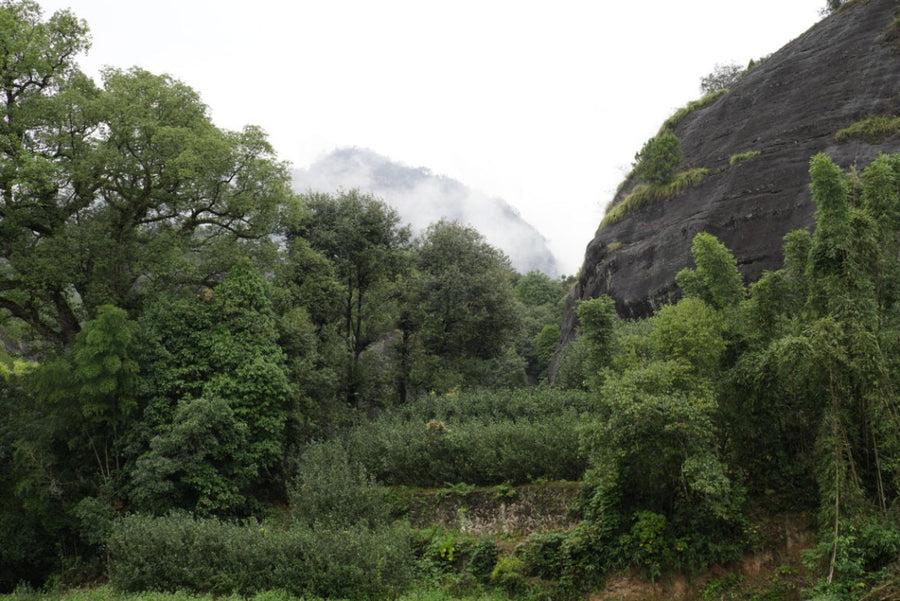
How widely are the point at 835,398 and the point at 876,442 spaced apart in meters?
1.31

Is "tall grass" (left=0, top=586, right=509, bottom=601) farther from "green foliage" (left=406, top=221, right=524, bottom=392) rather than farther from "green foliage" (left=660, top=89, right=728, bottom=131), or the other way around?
"green foliage" (left=660, top=89, right=728, bottom=131)

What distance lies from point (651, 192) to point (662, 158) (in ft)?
6.15

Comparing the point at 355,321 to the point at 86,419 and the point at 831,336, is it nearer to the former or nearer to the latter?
the point at 86,419

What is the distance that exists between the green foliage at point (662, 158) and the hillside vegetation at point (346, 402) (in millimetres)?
12082

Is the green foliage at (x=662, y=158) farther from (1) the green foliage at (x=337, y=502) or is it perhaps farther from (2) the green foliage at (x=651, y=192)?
(1) the green foliage at (x=337, y=502)

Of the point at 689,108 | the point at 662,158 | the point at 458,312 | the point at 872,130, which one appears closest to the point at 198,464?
the point at 458,312

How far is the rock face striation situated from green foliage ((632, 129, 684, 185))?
3.63 ft

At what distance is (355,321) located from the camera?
26.5 metres

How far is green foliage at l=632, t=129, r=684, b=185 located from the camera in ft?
97.8

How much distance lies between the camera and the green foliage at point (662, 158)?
29.8 m

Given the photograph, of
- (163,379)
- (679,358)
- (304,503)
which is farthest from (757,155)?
(163,379)

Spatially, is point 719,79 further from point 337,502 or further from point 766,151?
point 337,502

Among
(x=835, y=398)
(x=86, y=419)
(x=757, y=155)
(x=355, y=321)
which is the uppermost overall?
(x=757, y=155)

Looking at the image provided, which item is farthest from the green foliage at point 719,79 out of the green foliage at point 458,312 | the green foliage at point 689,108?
the green foliage at point 458,312
